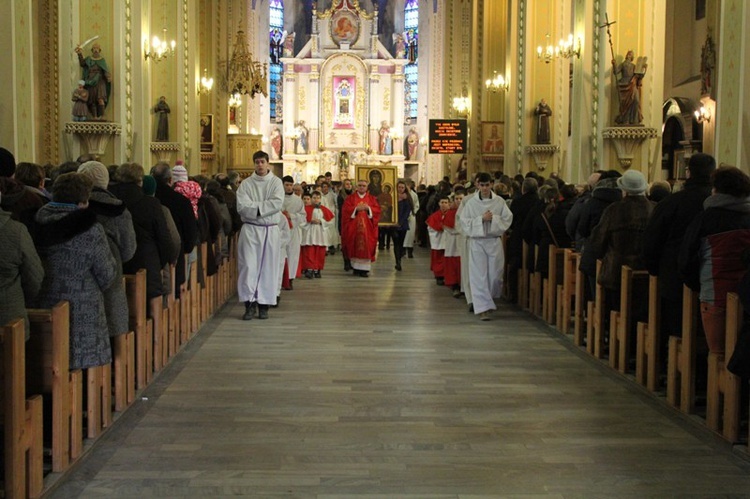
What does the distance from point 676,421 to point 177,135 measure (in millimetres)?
16508

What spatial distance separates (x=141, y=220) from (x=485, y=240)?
5301mm

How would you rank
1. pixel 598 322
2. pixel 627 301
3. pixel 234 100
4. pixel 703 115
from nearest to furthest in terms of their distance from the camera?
pixel 627 301, pixel 598 322, pixel 703 115, pixel 234 100

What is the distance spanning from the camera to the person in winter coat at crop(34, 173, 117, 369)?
19.4ft

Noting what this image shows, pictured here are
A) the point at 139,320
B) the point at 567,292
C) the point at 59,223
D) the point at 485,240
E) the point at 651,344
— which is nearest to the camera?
the point at 59,223

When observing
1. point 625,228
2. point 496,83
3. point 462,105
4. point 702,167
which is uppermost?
point 496,83

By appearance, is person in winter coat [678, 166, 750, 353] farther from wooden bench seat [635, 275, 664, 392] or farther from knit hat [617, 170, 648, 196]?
knit hat [617, 170, 648, 196]

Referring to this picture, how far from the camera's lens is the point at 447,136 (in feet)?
80.1

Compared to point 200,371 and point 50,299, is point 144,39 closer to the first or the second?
point 200,371

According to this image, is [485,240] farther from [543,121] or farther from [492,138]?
[492,138]

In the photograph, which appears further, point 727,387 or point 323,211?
point 323,211

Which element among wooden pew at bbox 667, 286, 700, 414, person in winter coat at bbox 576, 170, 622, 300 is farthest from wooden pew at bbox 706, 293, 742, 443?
person in winter coat at bbox 576, 170, 622, 300

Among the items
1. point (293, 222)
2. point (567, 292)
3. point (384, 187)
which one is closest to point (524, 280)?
point (567, 292)

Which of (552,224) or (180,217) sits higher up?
(180,217)

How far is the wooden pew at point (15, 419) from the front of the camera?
4.84 m
